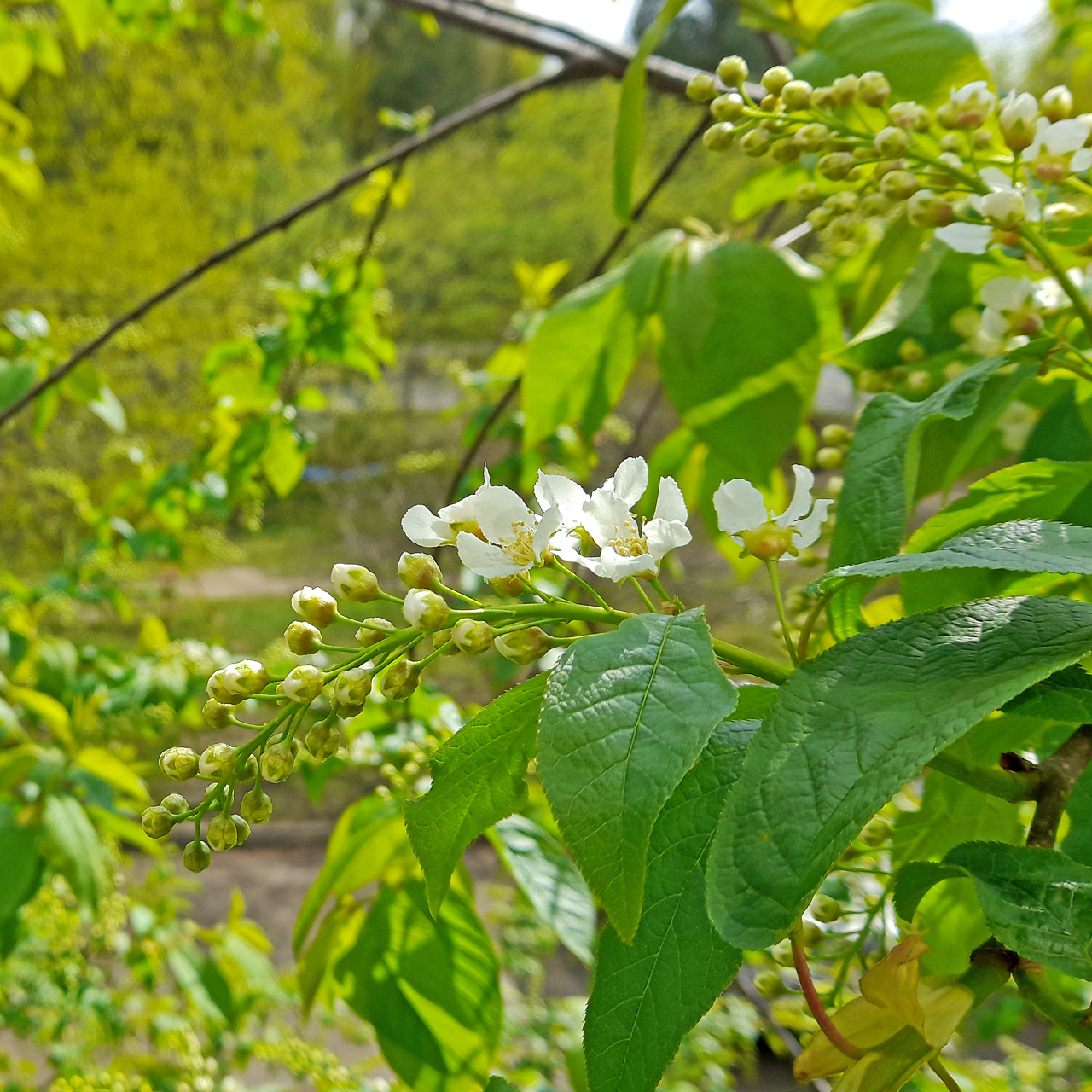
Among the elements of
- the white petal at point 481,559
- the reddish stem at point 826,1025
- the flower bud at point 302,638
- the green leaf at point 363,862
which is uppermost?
the white petal at point 481,559

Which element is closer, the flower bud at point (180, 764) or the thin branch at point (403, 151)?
the flower bud at point (180, 764)

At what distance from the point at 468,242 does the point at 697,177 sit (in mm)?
555

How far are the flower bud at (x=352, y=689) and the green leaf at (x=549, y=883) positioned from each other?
0.20 metres

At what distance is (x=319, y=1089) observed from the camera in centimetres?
68

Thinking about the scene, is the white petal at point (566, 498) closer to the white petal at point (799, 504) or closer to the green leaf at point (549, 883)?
the white petal at point (799, 504)

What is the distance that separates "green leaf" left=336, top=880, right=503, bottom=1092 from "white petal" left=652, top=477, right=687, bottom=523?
7.6 inches

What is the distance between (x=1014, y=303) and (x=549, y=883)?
261 mm

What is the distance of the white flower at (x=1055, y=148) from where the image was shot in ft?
0.66

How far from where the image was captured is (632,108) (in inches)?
10.6

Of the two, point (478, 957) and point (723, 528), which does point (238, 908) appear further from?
point (723, 528)

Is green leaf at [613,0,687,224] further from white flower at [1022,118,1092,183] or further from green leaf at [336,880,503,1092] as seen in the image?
green leaf at [336,880,503,1092]

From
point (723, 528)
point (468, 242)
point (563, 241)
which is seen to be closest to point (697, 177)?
point (563, 241)

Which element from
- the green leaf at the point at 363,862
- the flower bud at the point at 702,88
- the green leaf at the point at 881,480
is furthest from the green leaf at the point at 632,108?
the green leaf at the point at 363,862

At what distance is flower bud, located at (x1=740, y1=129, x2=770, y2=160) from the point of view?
211 millimetres
